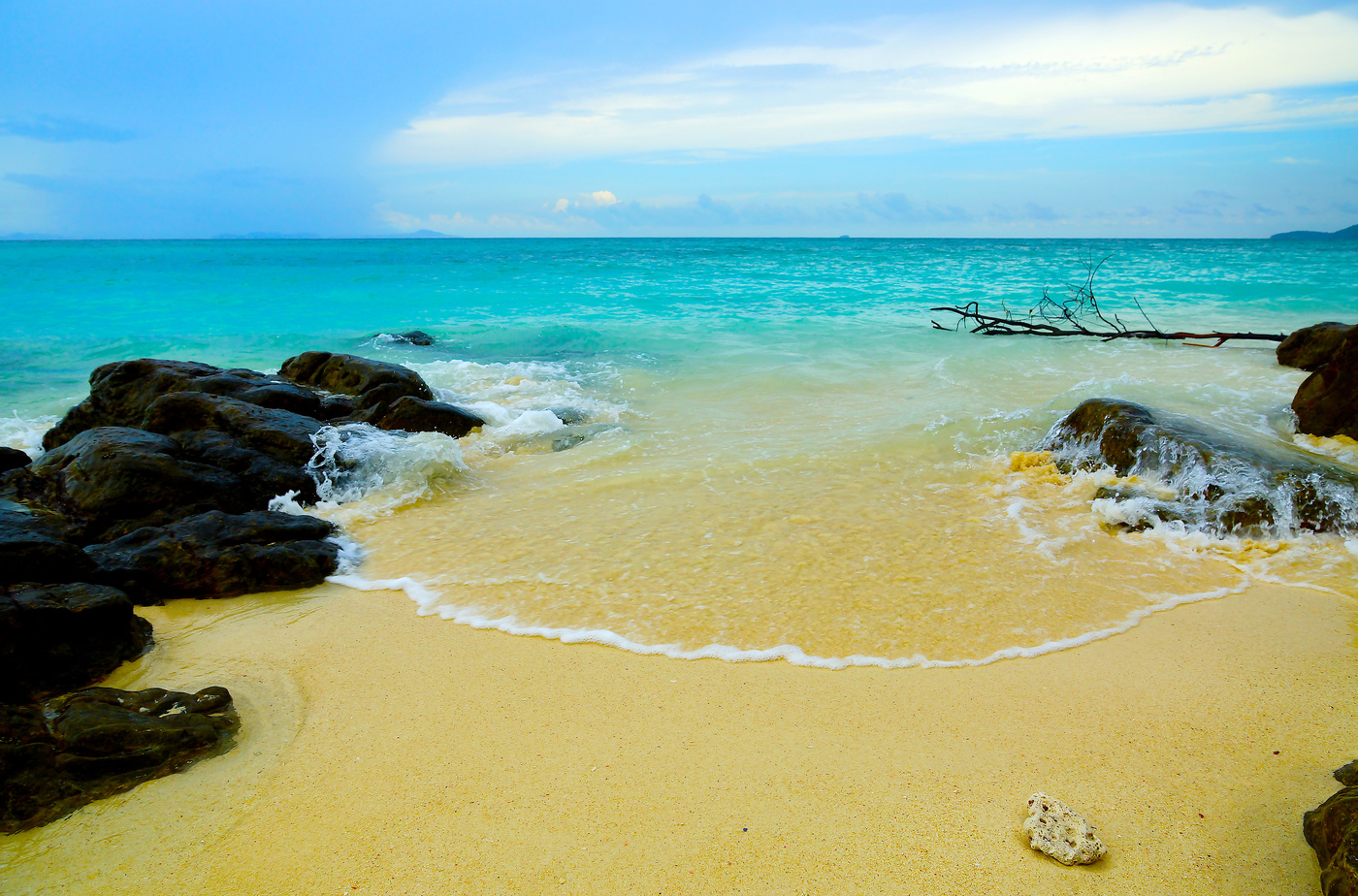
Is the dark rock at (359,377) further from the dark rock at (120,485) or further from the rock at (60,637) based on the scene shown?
the rock at (60,637)

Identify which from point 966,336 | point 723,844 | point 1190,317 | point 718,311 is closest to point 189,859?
point 723,844

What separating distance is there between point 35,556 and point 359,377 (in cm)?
596

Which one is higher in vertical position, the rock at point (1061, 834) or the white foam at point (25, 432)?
the white foam at point (25, 432)

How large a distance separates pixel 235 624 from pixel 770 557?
136 inches

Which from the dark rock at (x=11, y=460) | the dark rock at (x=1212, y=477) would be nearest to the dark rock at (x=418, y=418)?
the dark rock at (x=11, y=460)

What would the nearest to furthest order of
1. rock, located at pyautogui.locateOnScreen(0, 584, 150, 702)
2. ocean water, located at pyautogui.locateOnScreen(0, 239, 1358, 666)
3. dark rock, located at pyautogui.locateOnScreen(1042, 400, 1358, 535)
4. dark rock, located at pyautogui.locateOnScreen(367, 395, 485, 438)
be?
rock, located at pyautogui.locateOnScreen(0, 584, 150, 702), ocean water, located at pyautogui.locateOnScreen(0, 239, 1358, 666), dark rock, located at pyautogui.locateOnScreen(1042, 400, 1358, 535), dark rock, located at pyautogui.locateOnScreen(367, 395, 485, 438)

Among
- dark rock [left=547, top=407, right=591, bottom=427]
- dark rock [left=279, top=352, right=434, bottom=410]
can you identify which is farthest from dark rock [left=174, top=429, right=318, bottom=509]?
dark rock [left=547, top=407, right=591, bottom=427]

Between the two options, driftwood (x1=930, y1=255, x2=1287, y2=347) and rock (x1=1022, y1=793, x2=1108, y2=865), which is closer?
rock (x1=1022, y1=793, x2=1108, y2=865)

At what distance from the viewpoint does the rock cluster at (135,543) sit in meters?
2.93

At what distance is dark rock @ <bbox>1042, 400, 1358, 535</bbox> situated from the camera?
5164mm

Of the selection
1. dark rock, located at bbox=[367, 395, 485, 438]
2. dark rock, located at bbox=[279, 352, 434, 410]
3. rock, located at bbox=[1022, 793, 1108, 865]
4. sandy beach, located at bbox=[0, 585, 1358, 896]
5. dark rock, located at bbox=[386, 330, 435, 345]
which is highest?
dark rock, located at bbox=[386, 330, 435, 345]

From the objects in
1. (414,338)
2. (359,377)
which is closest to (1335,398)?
(359,377)

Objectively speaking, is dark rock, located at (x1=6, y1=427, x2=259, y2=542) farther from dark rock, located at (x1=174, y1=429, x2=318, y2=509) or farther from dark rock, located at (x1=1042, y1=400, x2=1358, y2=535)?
dark rock, located at (x1=1042, y1=400, x2=1358, y2=535)

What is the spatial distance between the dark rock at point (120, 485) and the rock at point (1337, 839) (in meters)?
6.73
